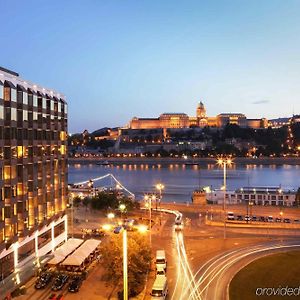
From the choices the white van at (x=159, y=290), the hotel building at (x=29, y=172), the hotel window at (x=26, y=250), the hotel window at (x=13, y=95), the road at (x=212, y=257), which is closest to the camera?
the white van at (x=159, y=290)

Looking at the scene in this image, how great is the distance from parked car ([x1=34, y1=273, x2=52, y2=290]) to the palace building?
151979 mm

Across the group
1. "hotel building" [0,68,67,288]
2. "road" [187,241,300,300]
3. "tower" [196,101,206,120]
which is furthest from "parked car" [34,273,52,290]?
"tower" [196,101,206,120]

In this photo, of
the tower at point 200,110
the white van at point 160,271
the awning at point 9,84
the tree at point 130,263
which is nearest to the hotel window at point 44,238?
the tree at point 130,263

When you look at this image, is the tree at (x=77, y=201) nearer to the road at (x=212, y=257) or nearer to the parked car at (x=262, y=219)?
the road at (x=212, y=257)

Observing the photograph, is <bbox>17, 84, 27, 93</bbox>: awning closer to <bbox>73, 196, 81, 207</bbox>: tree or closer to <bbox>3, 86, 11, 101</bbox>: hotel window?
<bbox>3, 86, 11, 101</bbox>: hotel window

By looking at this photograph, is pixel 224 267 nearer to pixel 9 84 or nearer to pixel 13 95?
pixel 13 95

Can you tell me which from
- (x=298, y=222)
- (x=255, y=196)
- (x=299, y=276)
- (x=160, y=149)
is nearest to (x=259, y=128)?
(x=160, y=149)

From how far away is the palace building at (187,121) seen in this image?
6683 inches

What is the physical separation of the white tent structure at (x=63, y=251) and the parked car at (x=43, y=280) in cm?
95

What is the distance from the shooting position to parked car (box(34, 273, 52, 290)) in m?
15.5

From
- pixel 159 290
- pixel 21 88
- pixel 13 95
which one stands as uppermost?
pixel 21 88

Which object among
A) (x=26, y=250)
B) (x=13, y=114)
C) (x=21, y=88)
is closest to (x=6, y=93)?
(x=13, y=114)

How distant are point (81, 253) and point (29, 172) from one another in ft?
11.5

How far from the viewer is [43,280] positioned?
15820 millimetres
